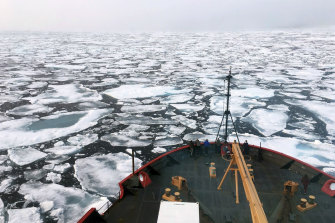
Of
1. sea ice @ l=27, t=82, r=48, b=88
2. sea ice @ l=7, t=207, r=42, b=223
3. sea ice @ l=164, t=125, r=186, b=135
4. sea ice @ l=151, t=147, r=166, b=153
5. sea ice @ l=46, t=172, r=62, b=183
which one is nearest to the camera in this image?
sea ice @ l=7, t=207, r=42, b=223

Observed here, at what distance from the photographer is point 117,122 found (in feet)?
38.8

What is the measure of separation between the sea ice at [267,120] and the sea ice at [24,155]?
8357 mm

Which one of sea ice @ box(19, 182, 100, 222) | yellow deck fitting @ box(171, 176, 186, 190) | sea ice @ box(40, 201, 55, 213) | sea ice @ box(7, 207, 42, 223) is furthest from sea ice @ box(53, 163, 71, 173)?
yellow deck fitting @ box(171, 176, 186, 190)

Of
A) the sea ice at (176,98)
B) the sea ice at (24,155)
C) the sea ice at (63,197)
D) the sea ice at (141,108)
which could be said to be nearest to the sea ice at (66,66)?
the sea ice at (176,98)

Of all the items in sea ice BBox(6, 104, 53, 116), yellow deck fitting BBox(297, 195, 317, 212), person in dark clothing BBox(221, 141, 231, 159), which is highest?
person in dark clothing BBox(221, 141, 231, 159)

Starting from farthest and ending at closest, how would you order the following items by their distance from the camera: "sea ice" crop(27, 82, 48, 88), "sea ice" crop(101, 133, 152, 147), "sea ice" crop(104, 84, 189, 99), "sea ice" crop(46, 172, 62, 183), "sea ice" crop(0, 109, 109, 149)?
"sea ice" crop(27, 82, 48, 88) < "sea ice" crop(104, 84, 189, 99) < "sea ice" crop(0, 109, 109, 149) < "sea ice" crop(101, 133, 152, 147) < "sea ice" crop(46, 172, 62, 183)

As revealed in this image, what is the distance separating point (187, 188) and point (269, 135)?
20.6ft

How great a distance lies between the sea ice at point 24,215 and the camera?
6008 millimetres

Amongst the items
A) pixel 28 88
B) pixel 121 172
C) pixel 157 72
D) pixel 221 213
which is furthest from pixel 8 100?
pixel 221 213

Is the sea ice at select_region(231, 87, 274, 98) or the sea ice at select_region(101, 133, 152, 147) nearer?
the sea ice at select_region(101, 133, 152, 147)

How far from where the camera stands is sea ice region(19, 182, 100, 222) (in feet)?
20.7

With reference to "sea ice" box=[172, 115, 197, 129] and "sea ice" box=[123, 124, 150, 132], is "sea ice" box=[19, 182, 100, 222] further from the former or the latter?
"sea ice" box=[172, 115, 197, 129]

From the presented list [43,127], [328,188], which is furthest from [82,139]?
[328,188]

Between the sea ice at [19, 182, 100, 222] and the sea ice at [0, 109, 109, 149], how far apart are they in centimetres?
305
